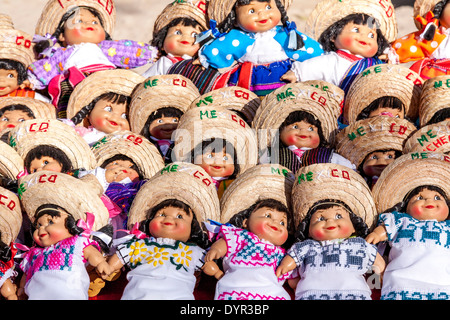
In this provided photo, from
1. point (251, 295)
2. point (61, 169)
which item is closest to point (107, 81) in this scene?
point (61, 169)

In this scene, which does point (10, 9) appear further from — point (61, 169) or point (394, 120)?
point (394, 120)

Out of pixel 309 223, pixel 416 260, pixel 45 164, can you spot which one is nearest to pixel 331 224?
pixel 309 223

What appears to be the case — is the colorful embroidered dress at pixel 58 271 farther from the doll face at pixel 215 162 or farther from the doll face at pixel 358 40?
the doll face at pixel 358 40

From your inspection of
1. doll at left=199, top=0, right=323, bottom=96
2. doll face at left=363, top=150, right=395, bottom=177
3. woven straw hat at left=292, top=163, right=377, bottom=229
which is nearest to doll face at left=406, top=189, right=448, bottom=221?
woven straw hat at left=292, top=163, right=377, bottom=229

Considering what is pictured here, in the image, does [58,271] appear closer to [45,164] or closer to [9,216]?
[9,216]

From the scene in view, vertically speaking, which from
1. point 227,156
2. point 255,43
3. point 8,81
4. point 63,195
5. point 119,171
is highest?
point 255,43
